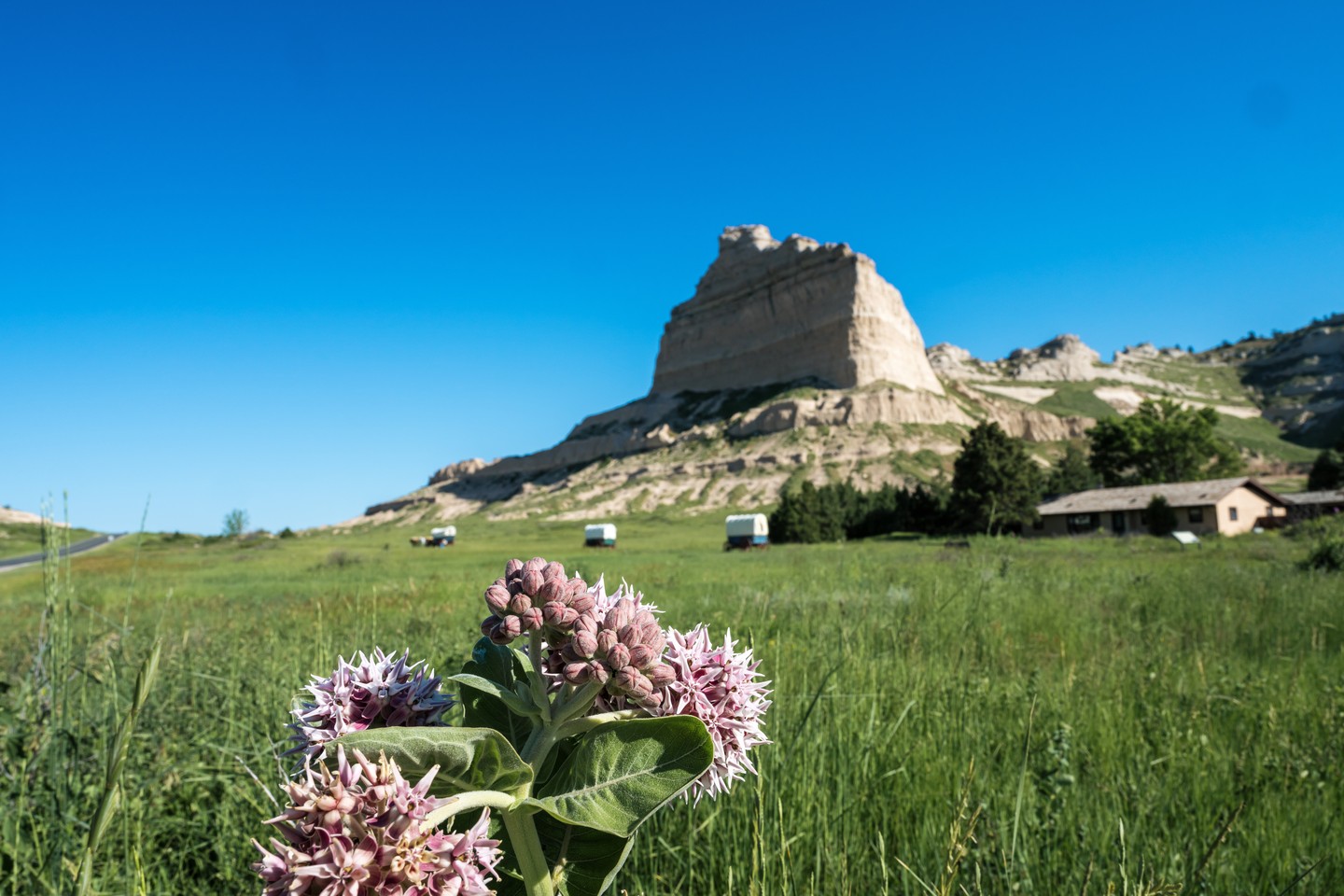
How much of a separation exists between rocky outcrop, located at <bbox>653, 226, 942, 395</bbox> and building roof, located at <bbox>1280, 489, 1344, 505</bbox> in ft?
217

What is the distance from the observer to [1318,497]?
193 feet

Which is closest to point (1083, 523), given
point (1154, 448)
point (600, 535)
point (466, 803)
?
point (1154, 448)

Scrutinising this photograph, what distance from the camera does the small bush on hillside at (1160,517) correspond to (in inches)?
1992

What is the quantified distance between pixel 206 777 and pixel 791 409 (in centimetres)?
11492

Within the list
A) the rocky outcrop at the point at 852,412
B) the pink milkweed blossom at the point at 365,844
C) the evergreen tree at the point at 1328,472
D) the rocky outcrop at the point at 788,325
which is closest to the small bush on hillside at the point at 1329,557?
the pink milkweed blossom at the point at 365,844

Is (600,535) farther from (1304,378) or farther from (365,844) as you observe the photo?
(1304,378)

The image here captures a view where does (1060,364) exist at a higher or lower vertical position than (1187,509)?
higher

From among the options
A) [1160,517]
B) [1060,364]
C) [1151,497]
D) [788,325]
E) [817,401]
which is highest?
[788,325]

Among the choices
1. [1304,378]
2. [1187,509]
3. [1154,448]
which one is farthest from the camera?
[1304,378]

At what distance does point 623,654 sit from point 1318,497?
255ft

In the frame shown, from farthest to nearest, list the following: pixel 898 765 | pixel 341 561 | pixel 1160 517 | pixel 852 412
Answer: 1. pixel 852 412
2. pixel 1160 517
3. pixel 341 561
4. pixel 898 765

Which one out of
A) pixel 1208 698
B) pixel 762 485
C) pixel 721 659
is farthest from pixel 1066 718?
pixel 762 485

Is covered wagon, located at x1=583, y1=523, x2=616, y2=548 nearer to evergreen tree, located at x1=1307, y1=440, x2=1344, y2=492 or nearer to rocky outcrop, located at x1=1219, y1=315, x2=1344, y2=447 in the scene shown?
evergreen tree, located at x1=1307, y1=440, x2=1344, y2=492

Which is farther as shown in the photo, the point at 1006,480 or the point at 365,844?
the point at 1006,480
